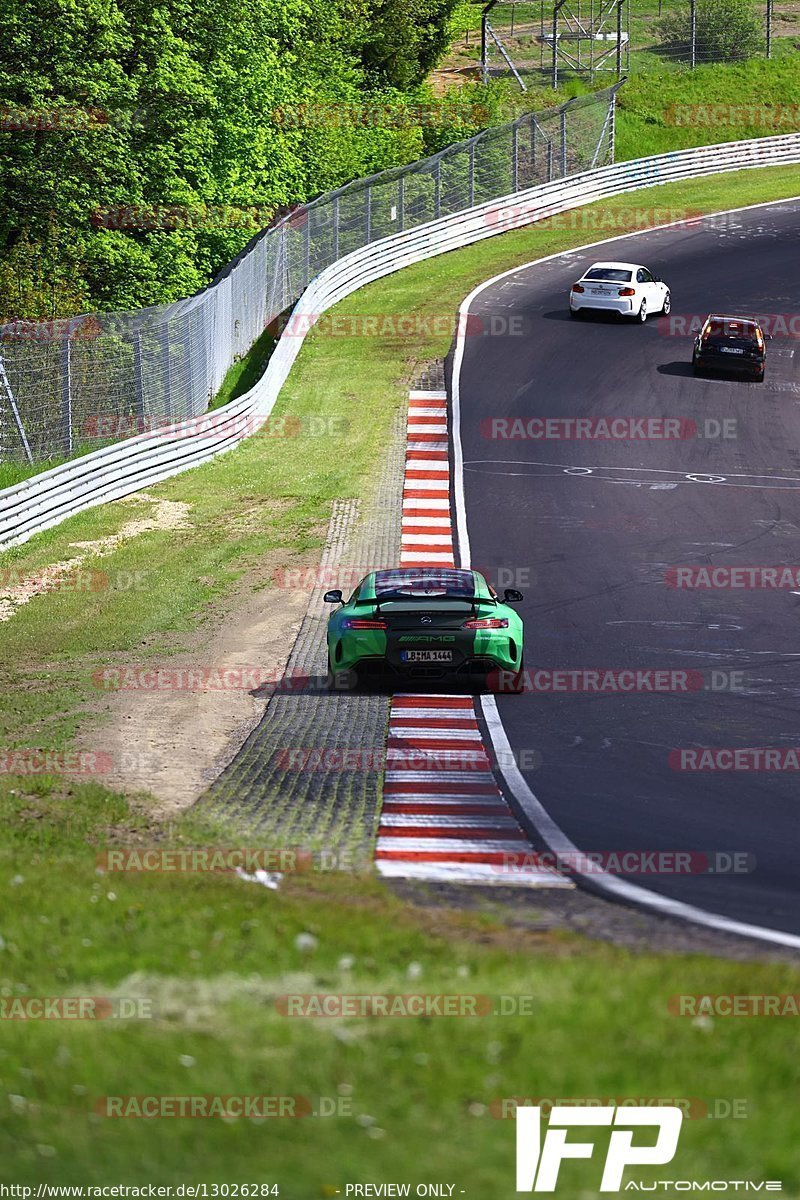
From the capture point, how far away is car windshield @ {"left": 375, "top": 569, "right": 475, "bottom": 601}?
16656 millimetres

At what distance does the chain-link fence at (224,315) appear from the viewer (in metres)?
26.0

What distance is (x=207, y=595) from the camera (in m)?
22.5

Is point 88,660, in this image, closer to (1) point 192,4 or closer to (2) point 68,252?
(2) point 68,252

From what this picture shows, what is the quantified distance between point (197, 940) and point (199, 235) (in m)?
37.7

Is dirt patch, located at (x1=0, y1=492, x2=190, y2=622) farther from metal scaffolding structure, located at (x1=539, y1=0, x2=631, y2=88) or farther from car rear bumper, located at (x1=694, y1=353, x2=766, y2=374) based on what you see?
metal scaffolding structure, located at (x1=539, y1=0, x2=631, y2=88)

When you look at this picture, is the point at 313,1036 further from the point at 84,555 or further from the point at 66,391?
the point at 66,391

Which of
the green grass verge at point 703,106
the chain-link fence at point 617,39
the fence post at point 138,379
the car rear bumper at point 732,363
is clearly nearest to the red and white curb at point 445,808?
the fence post at point 138,379

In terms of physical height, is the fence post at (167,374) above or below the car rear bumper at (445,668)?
above

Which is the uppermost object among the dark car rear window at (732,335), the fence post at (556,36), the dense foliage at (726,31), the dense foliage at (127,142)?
the dense foliage at (726,31)

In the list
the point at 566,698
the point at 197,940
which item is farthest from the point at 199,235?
the point at 197,940

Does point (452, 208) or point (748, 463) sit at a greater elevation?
point (452, 208)

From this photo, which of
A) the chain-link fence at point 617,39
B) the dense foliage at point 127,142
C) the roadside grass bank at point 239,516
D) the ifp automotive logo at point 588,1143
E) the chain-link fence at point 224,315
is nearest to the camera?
the ifp automotive logo at point 588,1143

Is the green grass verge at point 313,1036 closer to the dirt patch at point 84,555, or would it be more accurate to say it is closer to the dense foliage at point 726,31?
the dirt patch at point 84,555

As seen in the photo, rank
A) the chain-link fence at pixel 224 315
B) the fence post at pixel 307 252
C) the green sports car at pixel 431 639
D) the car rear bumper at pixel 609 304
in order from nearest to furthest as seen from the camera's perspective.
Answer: the green sports car at pixel 431 639 < the chain-link fence at pixel 224 315 < the car rear bumper at pixel 609 304 < the fence post at pixel 307 252
